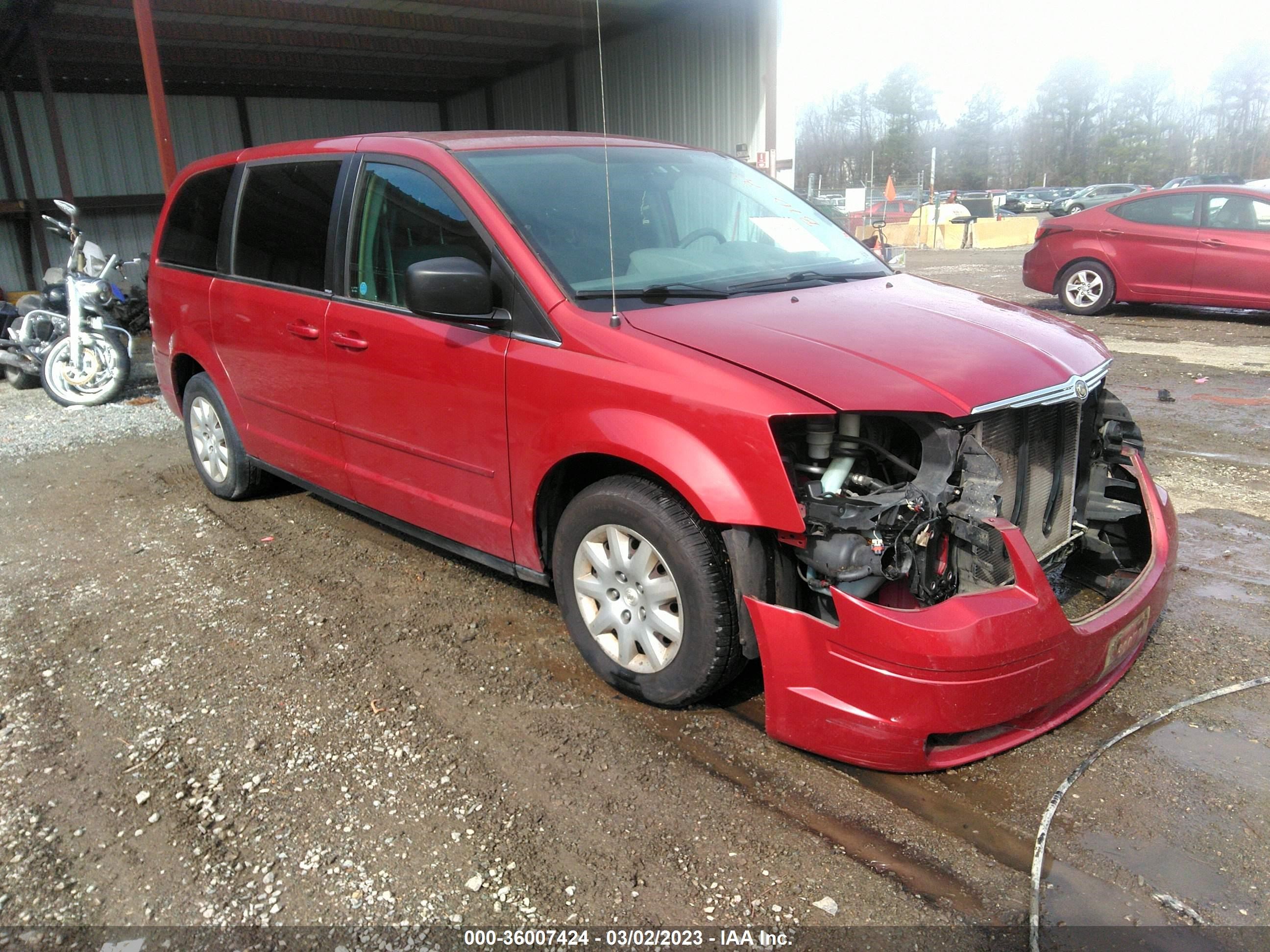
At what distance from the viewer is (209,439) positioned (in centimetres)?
512

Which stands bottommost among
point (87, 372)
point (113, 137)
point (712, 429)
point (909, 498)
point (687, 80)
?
point (87, 372)

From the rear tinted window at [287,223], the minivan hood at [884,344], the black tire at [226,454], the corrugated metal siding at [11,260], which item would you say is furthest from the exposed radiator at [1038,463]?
the corrugated metal siding at [11,260]

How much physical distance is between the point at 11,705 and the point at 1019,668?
331 centimetres

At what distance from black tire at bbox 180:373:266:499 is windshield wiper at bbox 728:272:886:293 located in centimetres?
297

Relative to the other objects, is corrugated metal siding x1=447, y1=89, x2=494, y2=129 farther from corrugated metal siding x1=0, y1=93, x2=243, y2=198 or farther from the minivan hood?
the minivan hood

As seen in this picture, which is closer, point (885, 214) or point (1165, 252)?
point (1165, 252)

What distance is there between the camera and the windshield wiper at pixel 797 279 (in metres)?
3.21

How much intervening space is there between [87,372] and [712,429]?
794cm

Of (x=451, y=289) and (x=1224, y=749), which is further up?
(x=451, y=289)

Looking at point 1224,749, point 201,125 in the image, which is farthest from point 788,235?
point 201,125

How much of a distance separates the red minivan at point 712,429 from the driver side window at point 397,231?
0.01 m

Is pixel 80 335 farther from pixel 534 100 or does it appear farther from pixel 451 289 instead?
pixel 534 100

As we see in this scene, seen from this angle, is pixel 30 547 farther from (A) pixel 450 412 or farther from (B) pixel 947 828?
(B) pixel 947 828

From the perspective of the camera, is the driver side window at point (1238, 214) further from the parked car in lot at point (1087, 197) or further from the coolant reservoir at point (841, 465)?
the parked car in lot at point (1087, 197)
